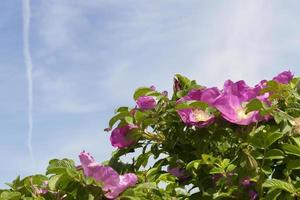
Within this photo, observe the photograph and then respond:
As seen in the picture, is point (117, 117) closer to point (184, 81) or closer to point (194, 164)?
point (184, 81)

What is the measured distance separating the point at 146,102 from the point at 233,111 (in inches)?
17.4

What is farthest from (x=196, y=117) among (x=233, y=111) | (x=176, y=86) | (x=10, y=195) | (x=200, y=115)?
(x=10, y=195)

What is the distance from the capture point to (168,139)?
288cm

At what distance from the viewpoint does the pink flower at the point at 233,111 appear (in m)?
2.65

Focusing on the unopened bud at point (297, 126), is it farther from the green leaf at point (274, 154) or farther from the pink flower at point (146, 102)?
the pink flower at point (146, 102)

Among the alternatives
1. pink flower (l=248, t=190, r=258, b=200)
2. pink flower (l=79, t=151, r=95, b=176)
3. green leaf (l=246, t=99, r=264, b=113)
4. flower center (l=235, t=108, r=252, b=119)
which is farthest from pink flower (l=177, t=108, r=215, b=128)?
pink flower (l=79, t=151, r=95, b=176)

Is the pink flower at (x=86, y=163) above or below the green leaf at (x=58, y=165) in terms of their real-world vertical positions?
below

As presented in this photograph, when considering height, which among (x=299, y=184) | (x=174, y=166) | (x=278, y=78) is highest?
(x=278, y=78)

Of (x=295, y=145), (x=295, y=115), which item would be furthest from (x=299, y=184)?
(x=295, y=115)

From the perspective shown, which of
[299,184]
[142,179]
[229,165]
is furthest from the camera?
[142,179]

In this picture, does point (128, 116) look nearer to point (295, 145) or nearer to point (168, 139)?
point (168, 139)

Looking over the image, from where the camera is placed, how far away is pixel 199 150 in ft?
9.20

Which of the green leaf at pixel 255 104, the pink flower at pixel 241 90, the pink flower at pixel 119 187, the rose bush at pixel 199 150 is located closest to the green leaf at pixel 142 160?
the rose bush at pixel 199 150

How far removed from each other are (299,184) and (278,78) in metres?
0.64
